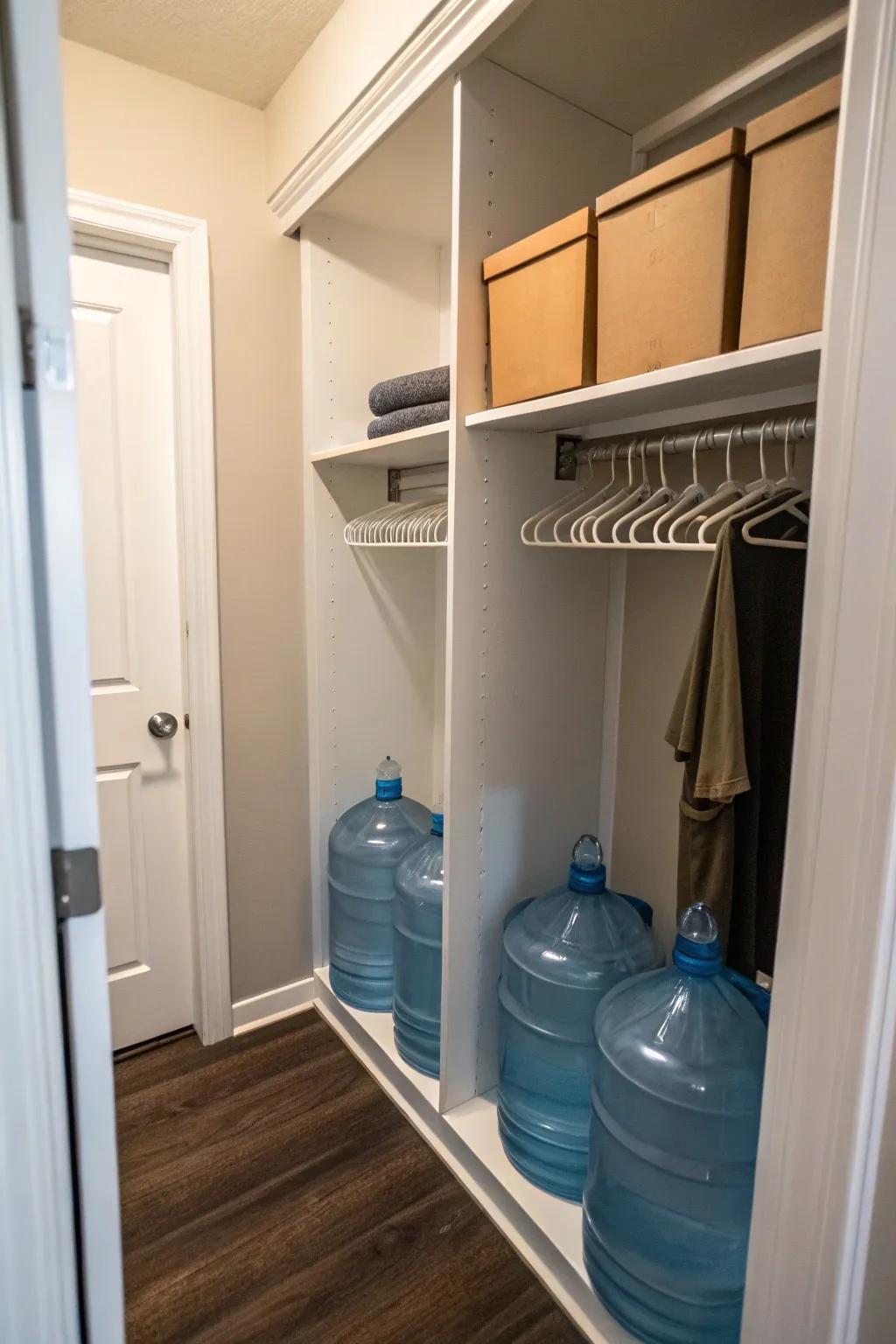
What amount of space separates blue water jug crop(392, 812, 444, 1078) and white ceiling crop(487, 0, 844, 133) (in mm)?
1588

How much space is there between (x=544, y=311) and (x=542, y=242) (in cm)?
11

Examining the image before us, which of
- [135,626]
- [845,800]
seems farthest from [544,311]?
[135,626]

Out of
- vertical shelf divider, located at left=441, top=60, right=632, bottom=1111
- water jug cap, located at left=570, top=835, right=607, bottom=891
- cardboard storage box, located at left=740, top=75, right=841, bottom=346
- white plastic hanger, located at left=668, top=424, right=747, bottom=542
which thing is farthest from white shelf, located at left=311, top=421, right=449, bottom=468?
water jug cap, located at left=570, top=835, right=607, bottom=891

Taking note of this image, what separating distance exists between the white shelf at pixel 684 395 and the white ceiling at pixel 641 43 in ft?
1.98

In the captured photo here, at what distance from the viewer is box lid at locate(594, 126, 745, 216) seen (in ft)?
3.28

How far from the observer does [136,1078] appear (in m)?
1.99

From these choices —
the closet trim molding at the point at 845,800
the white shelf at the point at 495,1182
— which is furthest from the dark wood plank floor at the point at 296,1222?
the closet trim molding at the point at 845,800

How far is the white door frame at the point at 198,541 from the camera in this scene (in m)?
1.80

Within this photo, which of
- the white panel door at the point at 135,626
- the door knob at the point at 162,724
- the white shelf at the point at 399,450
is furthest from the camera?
the door knob at the point at 162,724

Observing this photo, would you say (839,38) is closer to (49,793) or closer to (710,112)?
(710,112)

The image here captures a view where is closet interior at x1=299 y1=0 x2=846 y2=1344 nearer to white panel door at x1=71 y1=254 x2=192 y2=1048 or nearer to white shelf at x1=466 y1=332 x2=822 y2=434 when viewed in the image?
white shelf at x1=466 y1=332 x2=822 y2=434

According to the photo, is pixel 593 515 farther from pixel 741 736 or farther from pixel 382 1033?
pixel 382 1033

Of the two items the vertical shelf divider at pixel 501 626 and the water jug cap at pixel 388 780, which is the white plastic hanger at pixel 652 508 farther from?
the water jug cap at pixel 388 780

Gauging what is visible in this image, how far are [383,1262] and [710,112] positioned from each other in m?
2.34
